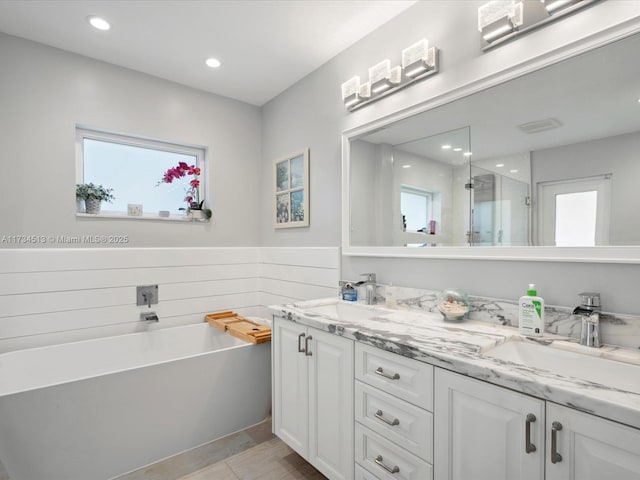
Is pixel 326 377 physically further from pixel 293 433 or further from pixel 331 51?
pixel 331 51

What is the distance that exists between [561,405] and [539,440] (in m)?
0.12

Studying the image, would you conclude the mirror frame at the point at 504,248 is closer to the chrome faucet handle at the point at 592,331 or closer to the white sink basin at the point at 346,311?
the chrome faucet handle at the point at 592,331

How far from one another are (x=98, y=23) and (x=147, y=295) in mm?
1812

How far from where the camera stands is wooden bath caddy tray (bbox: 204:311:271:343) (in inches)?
91.5

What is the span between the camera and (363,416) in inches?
55.4

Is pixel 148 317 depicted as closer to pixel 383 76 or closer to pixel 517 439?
pixel 383 76

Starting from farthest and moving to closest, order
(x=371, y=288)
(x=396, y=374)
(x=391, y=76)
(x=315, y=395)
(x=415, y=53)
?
(x=371, y=288), (x=391, y=76), (x=415, y=53), (x=315, y=395), (x=396, y=374)

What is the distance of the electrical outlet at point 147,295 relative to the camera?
2552mm

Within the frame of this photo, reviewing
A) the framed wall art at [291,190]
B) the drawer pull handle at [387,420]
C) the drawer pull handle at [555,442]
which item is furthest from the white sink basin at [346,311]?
the drawer pull handle at [555,442]

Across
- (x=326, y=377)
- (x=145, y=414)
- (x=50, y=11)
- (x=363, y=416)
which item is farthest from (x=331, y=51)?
(x=145, y=414)

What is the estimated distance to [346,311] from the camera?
208cm

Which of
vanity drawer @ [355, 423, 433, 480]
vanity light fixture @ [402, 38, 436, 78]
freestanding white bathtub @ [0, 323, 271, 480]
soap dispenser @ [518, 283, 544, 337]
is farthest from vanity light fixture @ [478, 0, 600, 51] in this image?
freestanding white bathtub @ [0, 323, 271, 480]

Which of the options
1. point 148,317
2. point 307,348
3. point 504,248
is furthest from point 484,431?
point 148,317

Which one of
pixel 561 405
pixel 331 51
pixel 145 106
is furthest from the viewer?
pixel 145 106
